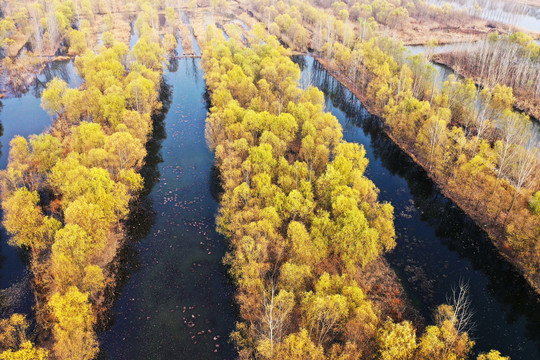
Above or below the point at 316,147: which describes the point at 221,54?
above

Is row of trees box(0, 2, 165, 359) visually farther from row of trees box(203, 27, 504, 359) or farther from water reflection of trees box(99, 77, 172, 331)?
row of trees box(203, 27, 504, 359)

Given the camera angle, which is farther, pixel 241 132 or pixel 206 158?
pixel 206 158

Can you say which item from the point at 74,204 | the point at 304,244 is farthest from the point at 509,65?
the point at 74,204

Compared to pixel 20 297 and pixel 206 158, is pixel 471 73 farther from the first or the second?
pixel 20 297

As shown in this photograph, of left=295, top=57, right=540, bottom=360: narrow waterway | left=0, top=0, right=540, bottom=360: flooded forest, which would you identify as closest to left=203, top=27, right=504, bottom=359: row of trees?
left=0, top=0, right=540, bottom=360: flooded forest

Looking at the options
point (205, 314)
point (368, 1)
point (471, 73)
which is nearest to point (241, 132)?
point (205, 314)

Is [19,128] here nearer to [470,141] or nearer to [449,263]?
[449,263]
